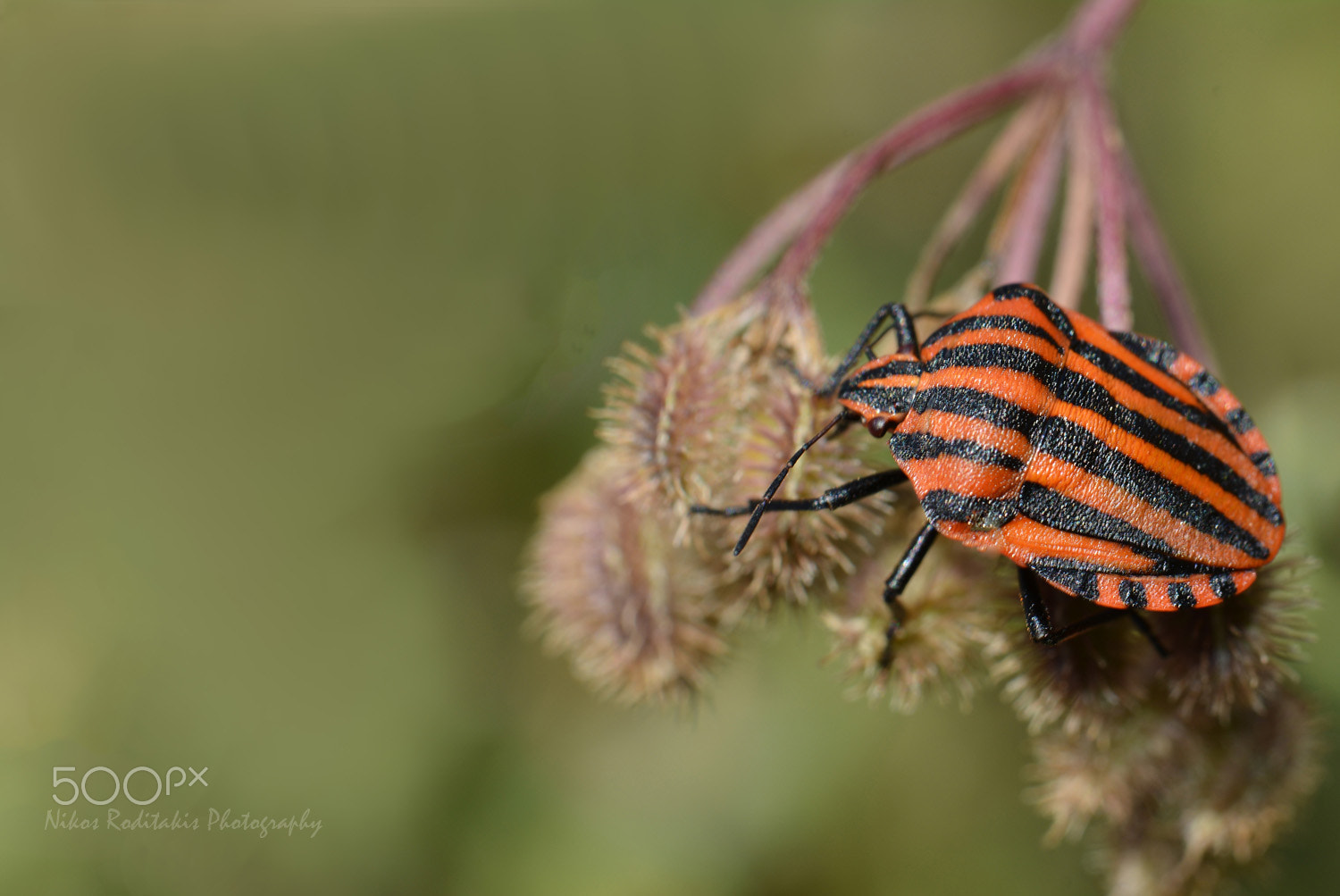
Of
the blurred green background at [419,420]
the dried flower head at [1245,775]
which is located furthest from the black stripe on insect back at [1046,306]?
the blurred green background at [419,420]

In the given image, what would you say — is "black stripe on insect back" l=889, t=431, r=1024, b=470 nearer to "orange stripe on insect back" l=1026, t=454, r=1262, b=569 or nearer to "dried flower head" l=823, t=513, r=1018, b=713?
"orange stripe on insect back" l=1026, t=454, r=1262, b=569

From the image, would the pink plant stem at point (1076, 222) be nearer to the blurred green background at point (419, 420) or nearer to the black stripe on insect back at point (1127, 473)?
the black stripe on insect back at point (1127, 473)

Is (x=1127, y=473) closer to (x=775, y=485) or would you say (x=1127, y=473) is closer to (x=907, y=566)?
(x=907, y=566)

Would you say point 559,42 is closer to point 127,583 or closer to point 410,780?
point 127,583

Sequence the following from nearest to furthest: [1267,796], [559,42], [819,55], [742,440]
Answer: [742,440] → [1267,796] → [559,42] → [819,55]

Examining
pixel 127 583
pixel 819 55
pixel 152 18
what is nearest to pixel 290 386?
pixel 127 583

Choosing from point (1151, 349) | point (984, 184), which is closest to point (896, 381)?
point (1151, 349)
